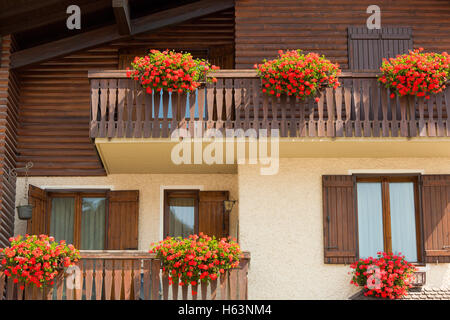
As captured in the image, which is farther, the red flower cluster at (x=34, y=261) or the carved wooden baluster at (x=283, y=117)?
the carved wooden baluster at (x=283, y=117)

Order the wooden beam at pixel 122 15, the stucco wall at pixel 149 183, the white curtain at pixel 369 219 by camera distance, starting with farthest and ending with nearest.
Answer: the stucco wall at pixel 149 183
the wooden beam at pixel 122 15
the white curtain at pixel 369 219

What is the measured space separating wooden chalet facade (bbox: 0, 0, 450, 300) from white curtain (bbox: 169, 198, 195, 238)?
4 cm

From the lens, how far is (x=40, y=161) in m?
14.8

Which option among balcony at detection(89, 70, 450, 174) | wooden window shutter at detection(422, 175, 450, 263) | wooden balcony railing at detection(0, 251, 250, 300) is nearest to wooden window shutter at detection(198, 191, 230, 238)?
balcony at detection(89, 70, 450, 174)

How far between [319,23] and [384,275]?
4.88m

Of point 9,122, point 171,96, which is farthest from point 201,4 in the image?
point 9,122

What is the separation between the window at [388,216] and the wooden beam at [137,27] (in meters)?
4.34

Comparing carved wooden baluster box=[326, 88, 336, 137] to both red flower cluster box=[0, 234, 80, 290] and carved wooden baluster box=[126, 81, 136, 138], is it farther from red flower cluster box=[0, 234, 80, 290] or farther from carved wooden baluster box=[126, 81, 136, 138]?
red flower cluster box=[0, 234, 80, 290]

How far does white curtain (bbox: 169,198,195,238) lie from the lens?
14641mm

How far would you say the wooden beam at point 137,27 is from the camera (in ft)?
49.1

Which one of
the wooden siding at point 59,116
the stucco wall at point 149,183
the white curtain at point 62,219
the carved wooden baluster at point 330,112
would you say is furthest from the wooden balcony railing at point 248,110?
the white curtain at point 62,219

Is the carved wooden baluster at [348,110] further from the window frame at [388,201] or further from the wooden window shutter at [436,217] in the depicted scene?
the wooden window shutter at [436,217]

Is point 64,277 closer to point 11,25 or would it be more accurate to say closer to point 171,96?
point 171,96

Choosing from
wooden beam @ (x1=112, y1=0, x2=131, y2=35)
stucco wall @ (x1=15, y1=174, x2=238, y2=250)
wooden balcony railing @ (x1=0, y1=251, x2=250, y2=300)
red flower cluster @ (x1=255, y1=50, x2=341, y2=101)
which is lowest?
wooden balcony railing @ (x1=0, y1=251, x2=250, y2=300)
